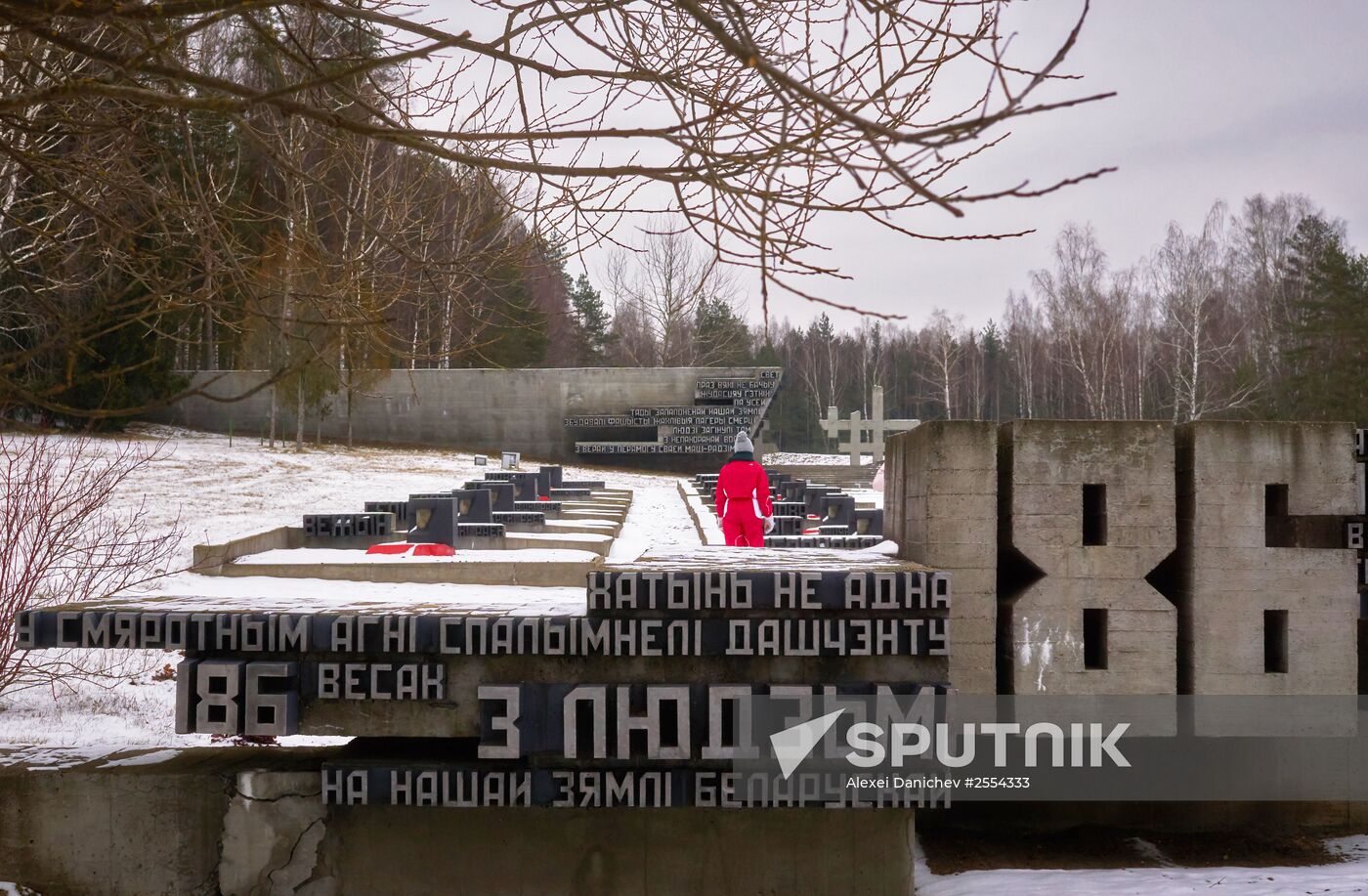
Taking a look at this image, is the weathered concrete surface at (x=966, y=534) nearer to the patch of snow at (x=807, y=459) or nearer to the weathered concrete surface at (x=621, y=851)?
the weathered concrete surface at (x=621, y=851)

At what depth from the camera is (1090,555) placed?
20.3 ft

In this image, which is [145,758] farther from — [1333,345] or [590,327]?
[590,327]

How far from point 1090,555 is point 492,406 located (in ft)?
102

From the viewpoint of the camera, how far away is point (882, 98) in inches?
150

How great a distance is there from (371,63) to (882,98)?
1.78m

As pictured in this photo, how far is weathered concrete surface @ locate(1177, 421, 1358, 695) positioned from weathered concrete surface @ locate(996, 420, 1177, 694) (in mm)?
234

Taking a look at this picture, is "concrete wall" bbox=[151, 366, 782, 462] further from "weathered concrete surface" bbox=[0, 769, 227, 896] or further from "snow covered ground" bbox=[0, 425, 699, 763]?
"weathered concrete surface" bbox=[0, 769, 227, 896]

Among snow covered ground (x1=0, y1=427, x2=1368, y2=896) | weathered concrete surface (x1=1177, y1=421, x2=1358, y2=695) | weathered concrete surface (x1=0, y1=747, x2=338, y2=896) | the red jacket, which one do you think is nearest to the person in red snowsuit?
the red jacket

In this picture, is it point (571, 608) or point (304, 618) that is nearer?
point (304, 618)

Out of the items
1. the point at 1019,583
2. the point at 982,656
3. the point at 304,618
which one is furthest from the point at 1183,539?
the point at 304,618

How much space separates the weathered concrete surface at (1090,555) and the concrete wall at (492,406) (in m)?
29.4

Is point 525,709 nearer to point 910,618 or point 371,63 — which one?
point 910,618

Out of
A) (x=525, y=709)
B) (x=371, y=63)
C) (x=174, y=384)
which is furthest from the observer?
(x=174, y=384)

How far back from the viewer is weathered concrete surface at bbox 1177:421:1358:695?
20.4 ft
